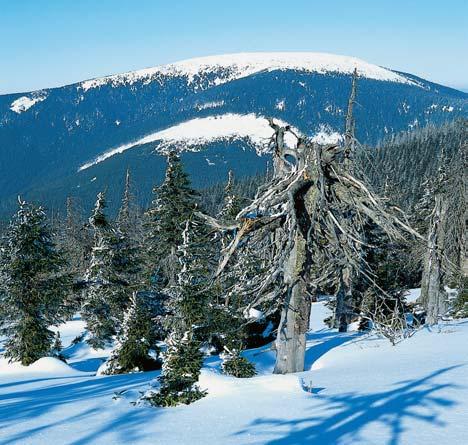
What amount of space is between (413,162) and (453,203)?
119038 mm

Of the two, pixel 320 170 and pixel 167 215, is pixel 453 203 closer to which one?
pixel 167 215

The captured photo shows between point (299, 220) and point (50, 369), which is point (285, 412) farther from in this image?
point (50, 369)

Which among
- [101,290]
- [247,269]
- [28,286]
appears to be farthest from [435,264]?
[101,290]

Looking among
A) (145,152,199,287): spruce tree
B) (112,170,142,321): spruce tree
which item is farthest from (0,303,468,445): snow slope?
(112,170,142,321): spruce tree

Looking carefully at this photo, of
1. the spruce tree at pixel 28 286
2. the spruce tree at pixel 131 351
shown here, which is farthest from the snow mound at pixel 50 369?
the spruce tree at pixel 28 286

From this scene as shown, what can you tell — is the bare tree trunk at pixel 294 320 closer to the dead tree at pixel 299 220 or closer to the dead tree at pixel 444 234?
the dead tree at pixel 299 220

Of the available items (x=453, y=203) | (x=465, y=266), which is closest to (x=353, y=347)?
(x=453, y=203)

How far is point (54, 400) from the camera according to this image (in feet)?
26.1

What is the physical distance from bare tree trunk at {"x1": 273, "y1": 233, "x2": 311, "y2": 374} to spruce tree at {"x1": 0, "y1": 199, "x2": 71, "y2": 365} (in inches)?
635

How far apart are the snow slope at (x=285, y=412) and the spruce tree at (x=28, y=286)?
1472 cm

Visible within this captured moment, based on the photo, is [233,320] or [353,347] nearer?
[353,347]

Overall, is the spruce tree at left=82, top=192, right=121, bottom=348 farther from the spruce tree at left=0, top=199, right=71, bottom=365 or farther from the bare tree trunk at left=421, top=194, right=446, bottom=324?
the bare tree trunk at left=421, top=194, right=446, bottom=324

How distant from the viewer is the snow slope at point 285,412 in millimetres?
5043

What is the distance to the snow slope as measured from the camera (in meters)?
5.04
